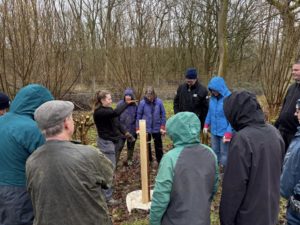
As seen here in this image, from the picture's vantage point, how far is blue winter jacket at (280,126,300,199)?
2.34 metres

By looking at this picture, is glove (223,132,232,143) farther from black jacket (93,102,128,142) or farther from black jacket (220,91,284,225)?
black jacket (220,91,284,225)

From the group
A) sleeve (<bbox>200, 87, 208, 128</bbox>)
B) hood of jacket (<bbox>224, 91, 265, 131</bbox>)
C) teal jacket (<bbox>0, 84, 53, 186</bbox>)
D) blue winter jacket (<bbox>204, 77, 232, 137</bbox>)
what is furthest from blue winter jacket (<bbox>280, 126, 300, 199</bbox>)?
sleeve (<bbox>200, 87, 208, 128</bbox>)

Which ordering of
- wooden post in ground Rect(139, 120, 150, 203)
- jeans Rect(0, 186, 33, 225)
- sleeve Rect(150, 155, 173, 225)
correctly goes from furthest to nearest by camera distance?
wooden post in ground Rect(139, 120, 150, 203)
jeans Rect(0, 186, 33, 225)
sleeve Rect(150, 155, 173, 225)

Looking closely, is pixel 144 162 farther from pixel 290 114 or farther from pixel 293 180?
pixel 293 180

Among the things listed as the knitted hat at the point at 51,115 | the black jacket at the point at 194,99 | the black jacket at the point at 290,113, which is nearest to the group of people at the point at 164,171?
the knitted hat at the point at 51,115

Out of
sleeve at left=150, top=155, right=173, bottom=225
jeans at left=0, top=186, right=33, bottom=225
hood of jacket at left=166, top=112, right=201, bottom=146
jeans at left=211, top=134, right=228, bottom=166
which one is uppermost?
hood of jacket at left=166, top=112, right=201, bottom=146

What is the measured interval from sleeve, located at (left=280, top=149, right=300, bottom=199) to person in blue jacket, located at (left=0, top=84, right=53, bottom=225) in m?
1.91

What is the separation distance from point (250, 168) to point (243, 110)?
17.5 inches

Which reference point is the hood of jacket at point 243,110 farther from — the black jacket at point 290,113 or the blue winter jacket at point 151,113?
the blue winter jacket at point 151,113

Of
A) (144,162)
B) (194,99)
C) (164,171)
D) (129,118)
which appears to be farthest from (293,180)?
(129,118)

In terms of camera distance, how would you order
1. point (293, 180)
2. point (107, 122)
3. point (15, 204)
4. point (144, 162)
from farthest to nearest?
point (107, 122), point (144, 162), point (15, 204), point (293, 180)

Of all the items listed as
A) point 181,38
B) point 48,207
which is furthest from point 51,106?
point 181,38

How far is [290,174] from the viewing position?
2.39 metres

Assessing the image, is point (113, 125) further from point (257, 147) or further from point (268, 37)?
point (268, 37)
